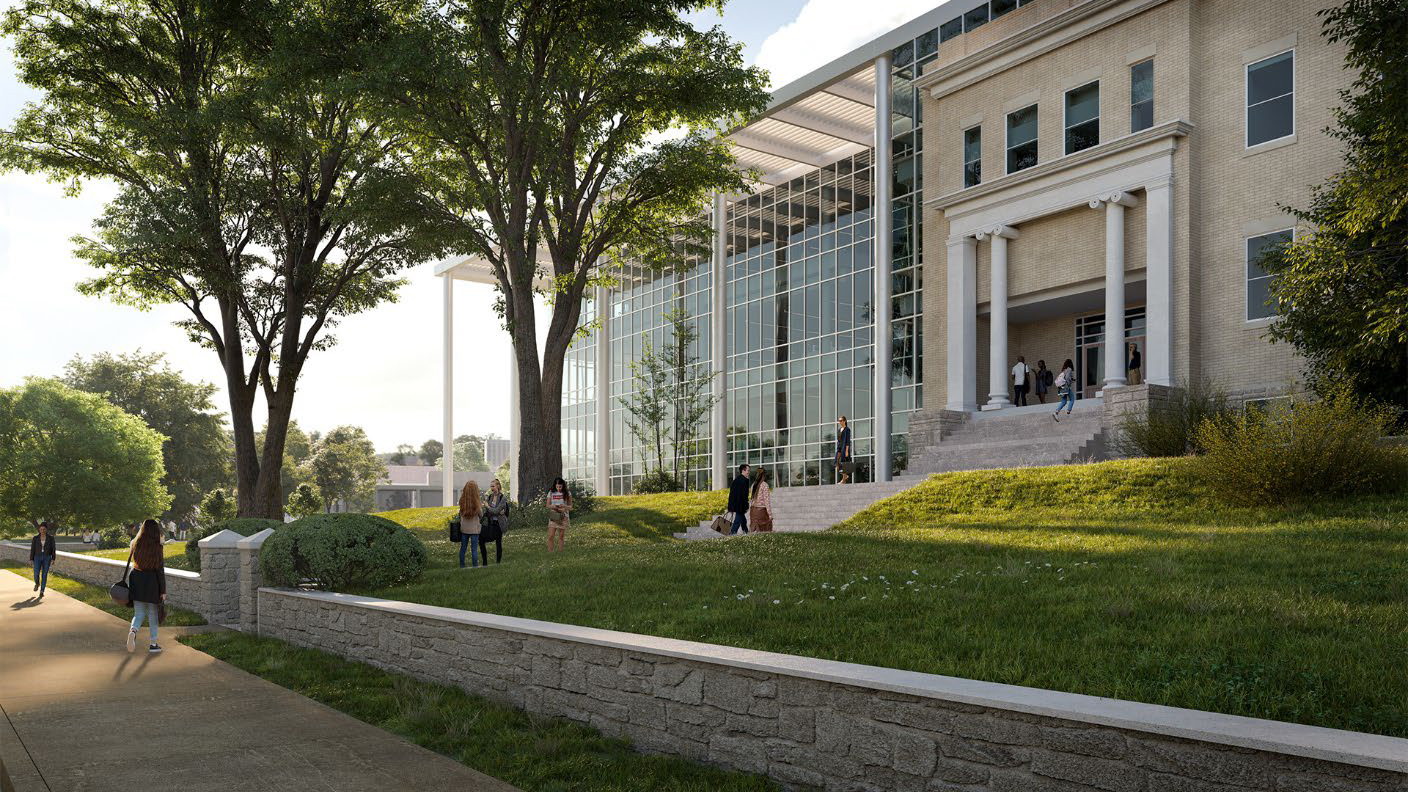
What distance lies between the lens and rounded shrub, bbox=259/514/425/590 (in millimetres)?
13609

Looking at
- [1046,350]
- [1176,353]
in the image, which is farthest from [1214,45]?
[1046,350]

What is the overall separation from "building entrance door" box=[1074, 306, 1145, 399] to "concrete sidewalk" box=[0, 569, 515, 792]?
23.8 meters

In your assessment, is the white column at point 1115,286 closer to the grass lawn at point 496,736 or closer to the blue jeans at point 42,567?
the grass lawn at point 496,736

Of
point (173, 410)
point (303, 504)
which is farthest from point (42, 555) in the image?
point (173, 410)

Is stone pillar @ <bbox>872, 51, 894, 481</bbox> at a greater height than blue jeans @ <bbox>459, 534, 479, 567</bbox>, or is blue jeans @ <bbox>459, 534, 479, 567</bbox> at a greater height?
stone pillar @ <bbox>872, 51, 894, 481</bbox>

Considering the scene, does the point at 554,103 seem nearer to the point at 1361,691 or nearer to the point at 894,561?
the point at 894,561

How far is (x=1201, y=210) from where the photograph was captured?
2378 centimetres

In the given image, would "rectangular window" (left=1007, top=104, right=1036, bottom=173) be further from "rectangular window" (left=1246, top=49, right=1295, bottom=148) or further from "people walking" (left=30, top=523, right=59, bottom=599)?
"people walking" (left=30, top=523, right=59, bottom=599)

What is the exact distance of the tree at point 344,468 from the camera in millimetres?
82250

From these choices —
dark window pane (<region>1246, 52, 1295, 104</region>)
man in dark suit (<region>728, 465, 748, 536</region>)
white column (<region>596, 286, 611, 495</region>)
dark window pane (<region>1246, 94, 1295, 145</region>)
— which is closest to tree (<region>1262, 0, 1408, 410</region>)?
dark window pane (<region>1246, 94, 1295, 145</region>)

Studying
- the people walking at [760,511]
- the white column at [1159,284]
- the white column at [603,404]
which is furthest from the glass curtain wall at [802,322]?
the people walking at [760,511]

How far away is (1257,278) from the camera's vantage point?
22625mm

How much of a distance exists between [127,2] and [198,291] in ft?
24.1

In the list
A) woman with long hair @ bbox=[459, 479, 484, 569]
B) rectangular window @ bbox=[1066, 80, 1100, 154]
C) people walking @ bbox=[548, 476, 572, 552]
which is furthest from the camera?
rectangular window @ bbox=[1066, 80, 1100, 154]
